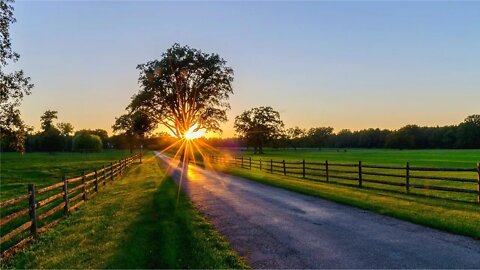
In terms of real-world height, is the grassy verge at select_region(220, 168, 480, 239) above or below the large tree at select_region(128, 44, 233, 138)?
below

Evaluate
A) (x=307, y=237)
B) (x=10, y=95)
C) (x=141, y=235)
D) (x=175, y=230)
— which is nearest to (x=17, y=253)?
(x=141, y=235)

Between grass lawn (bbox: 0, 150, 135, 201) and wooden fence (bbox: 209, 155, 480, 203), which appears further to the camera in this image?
grass lawn (bbox: 0, 150, 135, 201)

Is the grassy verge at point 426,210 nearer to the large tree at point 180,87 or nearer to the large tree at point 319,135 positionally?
the large tree at point 180,87

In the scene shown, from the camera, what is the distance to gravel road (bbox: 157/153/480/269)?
706 cm

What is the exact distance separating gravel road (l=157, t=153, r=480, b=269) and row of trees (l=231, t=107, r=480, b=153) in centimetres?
9091

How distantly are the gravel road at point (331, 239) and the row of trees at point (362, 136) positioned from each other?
9091 centimetres

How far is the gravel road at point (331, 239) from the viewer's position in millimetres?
7059

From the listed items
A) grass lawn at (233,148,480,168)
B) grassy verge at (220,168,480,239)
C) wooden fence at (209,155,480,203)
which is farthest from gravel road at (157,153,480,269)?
grass lawn at (233,148,480,168)

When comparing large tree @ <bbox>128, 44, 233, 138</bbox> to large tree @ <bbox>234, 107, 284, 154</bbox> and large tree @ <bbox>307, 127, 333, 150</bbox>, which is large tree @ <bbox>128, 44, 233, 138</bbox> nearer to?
large tree @ <bbox>234, 107, 284, 154</bbox>

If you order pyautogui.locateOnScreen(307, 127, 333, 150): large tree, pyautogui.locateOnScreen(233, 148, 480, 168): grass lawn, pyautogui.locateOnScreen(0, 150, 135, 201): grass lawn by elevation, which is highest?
pyautogui.locateOnScreen(307, 127, 333, 150): large tree

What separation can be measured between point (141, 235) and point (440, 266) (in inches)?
265

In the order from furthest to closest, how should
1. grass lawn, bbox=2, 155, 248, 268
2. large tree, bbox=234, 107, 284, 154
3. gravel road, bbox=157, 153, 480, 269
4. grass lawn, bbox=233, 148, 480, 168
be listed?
large tree, bbox=234, 107, 284, 154 → grass lawn, bbox=233, 148, 480, 168 → grass lawn, bbox=2, 155, 248, 268 → gravel road, bbox=157, 153, 480, 269

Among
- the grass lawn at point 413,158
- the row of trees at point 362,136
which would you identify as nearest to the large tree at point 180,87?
the grass lawn at point 413,158

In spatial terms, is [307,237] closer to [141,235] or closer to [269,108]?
[141,235]
